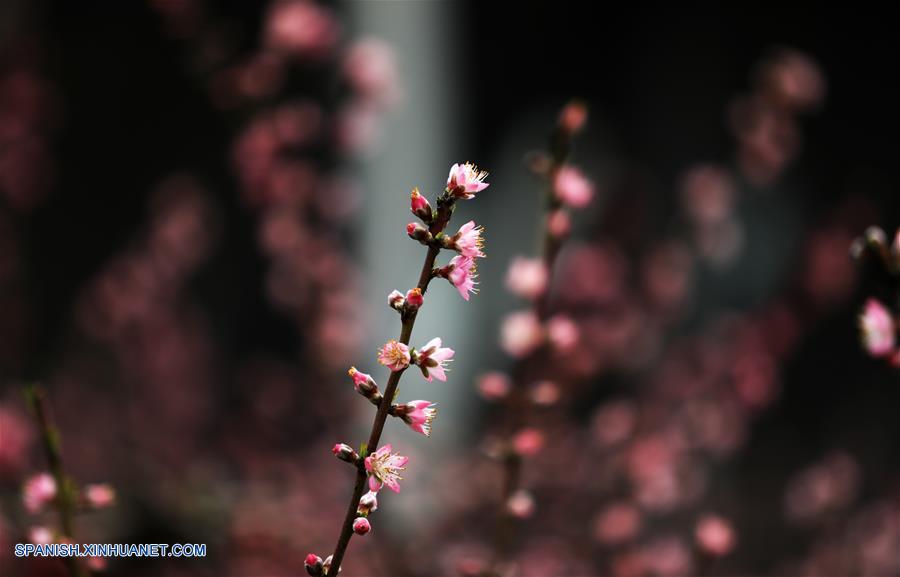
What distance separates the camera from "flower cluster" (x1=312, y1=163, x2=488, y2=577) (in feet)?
1.98

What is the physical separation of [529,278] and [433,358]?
413 mm

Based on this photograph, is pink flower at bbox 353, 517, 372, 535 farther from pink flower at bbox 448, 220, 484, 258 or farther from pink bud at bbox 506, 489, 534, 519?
pink bud at bbox 506, 489, 534, 519

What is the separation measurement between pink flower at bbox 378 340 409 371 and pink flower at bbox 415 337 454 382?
3 cm

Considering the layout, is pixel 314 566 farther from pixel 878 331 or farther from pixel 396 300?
pixel 878 331

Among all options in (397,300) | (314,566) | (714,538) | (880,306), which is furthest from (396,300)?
(714,538)

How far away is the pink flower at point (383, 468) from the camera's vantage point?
24.0 inches

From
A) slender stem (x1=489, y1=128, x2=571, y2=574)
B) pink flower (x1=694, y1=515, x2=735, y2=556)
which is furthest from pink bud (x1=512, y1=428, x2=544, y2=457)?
pink flower (x1=694, y1=515, x2=735, y2=556)

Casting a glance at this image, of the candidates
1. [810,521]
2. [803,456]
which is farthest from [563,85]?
[810,521]

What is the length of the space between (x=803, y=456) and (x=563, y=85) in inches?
81.4

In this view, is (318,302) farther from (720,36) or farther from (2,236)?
(720,36)

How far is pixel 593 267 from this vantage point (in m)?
2.62

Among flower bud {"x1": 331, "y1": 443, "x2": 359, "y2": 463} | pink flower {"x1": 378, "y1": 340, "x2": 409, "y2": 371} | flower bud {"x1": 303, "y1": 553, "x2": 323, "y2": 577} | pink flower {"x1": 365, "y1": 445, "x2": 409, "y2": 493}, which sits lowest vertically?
flower bud {"x1": 303, "y1": 553, "x2": 323, "y2": 577}

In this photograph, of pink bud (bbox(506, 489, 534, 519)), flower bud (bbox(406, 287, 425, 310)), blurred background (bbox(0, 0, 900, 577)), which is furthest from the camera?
blurred background (bbox(0, 0, 900, 577))

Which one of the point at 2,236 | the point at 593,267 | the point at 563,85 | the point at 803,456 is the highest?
the point at 563,85
